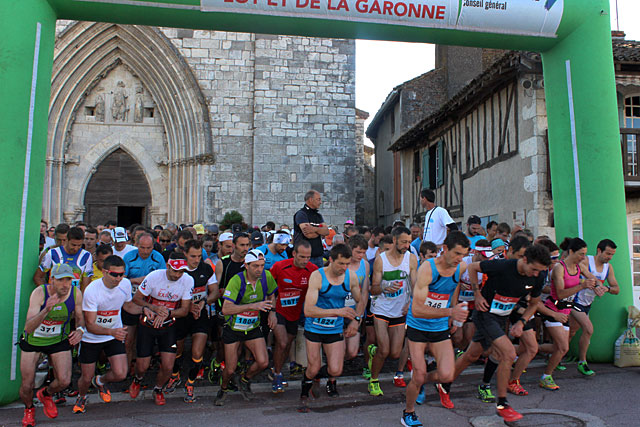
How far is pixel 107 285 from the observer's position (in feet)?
18.0

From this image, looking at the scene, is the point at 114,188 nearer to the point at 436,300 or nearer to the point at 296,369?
the point at 296,369

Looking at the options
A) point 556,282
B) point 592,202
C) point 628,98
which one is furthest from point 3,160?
point 628,98

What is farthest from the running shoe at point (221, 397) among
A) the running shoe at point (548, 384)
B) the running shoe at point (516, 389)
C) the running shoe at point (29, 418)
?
the running shoe at point (548, 384)

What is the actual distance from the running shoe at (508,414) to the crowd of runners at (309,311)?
10 millimetres

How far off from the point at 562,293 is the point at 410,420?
2649mm

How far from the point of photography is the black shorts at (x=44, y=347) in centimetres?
522

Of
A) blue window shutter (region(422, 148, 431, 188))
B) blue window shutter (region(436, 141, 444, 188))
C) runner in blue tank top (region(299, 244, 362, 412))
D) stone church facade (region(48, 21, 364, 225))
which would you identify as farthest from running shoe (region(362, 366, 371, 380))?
blue window shutter (region(422, 148, 431, 188))

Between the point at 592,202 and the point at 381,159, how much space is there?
19.0 meters

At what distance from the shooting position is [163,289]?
5805mm

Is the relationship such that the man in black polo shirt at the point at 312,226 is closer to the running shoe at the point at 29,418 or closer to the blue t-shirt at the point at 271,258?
the blue t-shirt at the point at 271,258

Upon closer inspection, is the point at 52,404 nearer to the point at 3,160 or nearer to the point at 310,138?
the point at 3,160

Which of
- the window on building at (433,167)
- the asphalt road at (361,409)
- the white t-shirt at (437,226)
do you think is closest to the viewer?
the asphalt road at (361,409)

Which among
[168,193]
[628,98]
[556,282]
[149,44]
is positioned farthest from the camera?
[168,193]

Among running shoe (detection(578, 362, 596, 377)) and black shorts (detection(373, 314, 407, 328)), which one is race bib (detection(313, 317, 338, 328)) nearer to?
black shorts (detection(373, 314, 407, 328))
